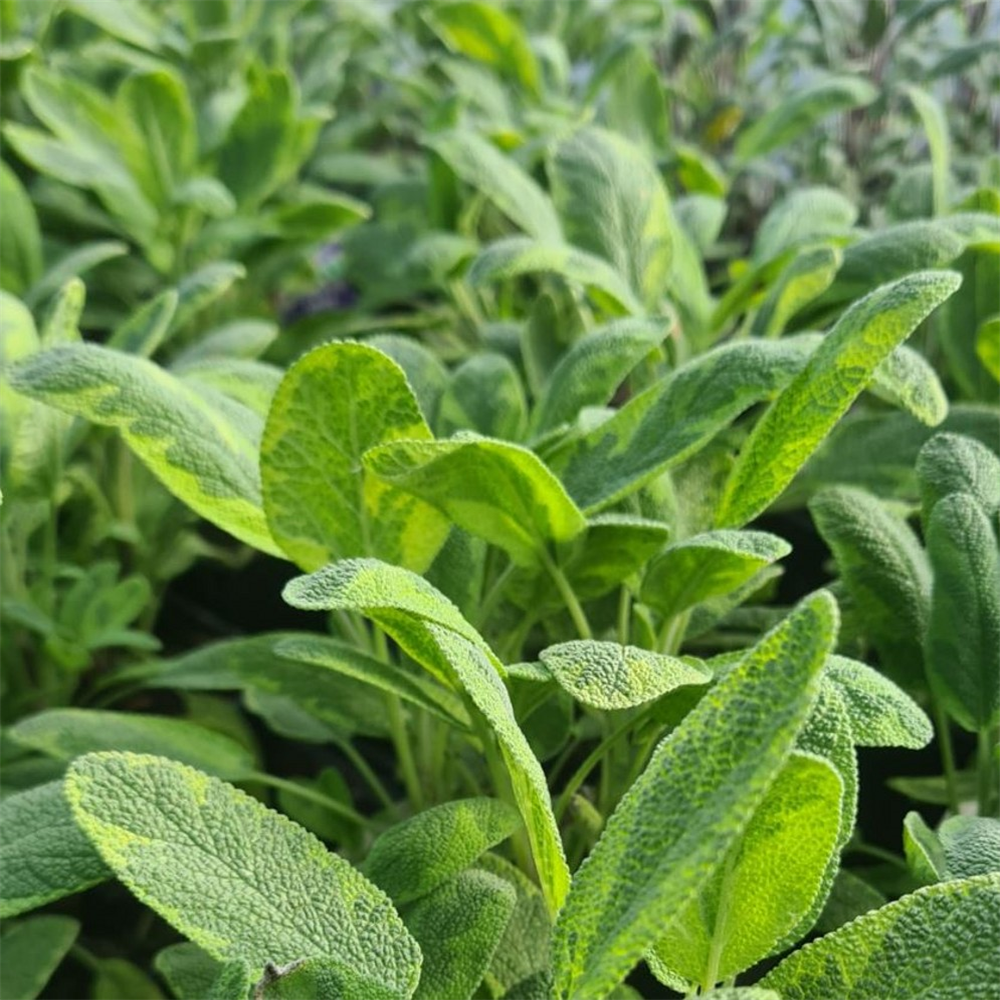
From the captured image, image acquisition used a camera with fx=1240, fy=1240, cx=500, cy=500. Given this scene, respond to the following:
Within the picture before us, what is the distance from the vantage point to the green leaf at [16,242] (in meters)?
0.92

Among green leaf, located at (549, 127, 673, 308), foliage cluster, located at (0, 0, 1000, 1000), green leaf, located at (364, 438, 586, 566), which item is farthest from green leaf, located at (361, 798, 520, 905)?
green leaf, located at (549, 127, 673, 308)

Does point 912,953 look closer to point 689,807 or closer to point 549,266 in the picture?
point 689,807

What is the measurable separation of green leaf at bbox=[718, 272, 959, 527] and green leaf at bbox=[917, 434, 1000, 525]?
0.08 meters

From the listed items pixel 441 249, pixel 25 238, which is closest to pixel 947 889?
pixel 441 249

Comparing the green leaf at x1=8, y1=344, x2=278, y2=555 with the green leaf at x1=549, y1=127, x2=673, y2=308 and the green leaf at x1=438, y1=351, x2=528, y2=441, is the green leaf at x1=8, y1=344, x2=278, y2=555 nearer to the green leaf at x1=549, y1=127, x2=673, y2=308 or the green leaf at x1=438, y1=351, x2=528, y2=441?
the green leaf at x1=438, y1=351, x2=528, y2=441

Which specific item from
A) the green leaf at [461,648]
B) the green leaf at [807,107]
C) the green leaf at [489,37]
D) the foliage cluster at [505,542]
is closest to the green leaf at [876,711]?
the foliage cluster at [505,542]

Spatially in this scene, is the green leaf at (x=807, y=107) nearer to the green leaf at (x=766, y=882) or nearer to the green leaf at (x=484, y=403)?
the green leaf at (x=484, y=403)

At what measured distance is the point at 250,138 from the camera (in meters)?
1.06

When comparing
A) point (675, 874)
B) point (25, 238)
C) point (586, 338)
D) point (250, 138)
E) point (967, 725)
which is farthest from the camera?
point (250, 138)

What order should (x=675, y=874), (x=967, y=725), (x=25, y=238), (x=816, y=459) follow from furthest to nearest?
(x=25, y=238) → (x=816, y=459) → (x=967, y=725) → (x=675, y=874)

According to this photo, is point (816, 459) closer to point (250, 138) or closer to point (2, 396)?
point (2, 396)

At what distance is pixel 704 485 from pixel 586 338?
10cm

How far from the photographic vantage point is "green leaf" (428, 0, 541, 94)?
110 cm

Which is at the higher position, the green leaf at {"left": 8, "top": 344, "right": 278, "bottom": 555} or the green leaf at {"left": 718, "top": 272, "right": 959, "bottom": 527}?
the green leaf at {"left": 718, "top": 272, "right": 959, "bottom": 527}
